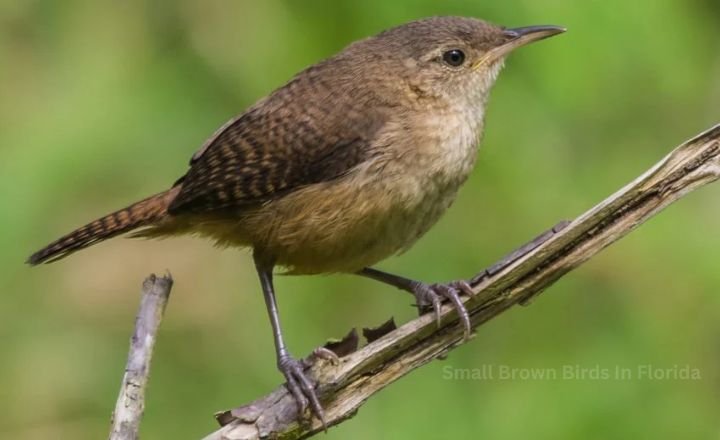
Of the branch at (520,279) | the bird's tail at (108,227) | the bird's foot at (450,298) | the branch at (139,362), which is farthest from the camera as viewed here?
the bird's tail at (108,227)

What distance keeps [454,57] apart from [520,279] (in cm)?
96

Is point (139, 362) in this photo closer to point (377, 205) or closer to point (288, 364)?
point (288, 364)

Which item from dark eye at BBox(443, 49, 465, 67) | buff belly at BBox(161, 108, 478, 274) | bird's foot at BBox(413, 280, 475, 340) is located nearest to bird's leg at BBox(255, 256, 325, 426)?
buff belly at BBox(161, 108, 478, 274)

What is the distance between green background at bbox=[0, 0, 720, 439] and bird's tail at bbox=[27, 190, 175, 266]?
0.23 feet

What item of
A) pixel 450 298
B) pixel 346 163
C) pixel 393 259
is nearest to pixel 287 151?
pixel 346 163

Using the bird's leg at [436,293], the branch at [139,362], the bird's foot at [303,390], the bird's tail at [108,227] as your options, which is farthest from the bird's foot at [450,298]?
the bird's tail at [108,227]

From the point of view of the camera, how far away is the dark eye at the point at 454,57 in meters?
3.90

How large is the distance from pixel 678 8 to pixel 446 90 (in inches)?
26.1

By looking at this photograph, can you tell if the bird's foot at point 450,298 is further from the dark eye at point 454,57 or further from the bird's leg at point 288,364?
Answer: the dark eye at point 454,57

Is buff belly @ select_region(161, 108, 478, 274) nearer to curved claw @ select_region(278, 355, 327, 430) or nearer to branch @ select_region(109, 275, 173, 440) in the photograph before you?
curved claw @ select_region(278, 355, 327, 430)

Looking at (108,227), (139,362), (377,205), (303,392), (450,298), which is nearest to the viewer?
(139,362)

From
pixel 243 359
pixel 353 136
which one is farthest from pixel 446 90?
pixel 243 359

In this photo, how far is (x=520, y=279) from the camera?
3156mm

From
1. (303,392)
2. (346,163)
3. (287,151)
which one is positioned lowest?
(303,392)
